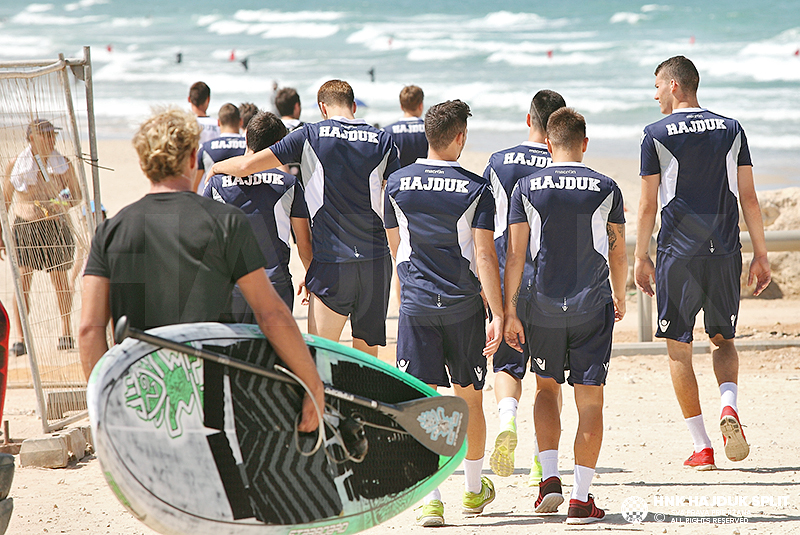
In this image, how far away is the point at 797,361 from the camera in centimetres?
738

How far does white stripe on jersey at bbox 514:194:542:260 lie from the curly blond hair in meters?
1.90

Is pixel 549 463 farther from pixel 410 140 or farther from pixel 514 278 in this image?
pixel 410 140

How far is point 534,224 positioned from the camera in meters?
4.29

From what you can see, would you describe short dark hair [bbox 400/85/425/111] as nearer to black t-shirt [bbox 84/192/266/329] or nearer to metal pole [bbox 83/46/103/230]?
metal pole [bbox 83/46/103/230]

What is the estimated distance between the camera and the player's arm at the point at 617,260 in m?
4.27

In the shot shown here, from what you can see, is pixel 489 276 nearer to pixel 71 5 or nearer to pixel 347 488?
pixel 347 488

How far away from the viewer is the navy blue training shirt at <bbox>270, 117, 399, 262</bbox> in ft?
16.7

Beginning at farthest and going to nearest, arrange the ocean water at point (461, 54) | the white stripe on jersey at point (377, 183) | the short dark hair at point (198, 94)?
the ocean water at point (461, 54)
the short dark hair at point (198, 94)
the white stripe on jersey at point (377, 183)

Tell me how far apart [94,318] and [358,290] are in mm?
2537

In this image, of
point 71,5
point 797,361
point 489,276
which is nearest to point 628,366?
point 797,361

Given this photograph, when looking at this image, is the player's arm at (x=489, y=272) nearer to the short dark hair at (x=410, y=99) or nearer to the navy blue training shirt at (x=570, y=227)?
the navy blue training shirt at (x=570, y=227)

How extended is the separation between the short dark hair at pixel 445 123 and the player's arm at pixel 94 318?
1.95 metres

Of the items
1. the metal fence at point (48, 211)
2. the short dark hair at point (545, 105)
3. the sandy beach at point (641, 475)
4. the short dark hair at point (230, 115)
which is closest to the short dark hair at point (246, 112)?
the short dark hair at point (230, 115)

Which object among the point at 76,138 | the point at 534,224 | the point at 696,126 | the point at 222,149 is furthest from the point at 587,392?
the point at 222,149
